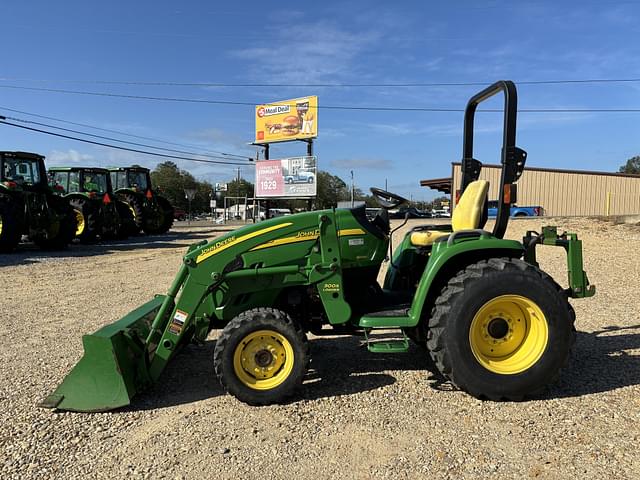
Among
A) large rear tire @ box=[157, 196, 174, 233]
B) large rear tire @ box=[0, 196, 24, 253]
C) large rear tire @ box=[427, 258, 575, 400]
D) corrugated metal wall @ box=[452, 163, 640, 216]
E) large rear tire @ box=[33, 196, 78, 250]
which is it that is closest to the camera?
large rear tire @ box=[427, 258, 575, 400]

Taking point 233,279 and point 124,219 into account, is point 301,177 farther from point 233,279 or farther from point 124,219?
point 233,279

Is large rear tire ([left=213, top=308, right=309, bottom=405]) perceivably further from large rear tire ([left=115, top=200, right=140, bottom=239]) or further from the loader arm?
large rear tire ([left=115, top=200, right=140, bottom=239])

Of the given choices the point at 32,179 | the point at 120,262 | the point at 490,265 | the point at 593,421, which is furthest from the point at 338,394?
the point at 32,179

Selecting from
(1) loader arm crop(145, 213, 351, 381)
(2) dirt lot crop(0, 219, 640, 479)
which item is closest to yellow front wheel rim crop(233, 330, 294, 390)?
(2) dirt lot crop(0, 219, 640, 479)

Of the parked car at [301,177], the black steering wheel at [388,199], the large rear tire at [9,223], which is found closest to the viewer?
the black steering wheel at [388,199]

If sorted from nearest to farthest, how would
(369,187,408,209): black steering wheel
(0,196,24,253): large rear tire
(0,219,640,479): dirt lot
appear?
1. (0,219,640,479): dirt lot
2. (369,187,408,209): black steering wheel
3. (0,196,24,253): large rear tire

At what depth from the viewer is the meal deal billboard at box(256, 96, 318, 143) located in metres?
28.8

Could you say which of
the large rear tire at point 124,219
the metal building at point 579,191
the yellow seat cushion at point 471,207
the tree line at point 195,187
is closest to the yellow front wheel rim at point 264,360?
the yellow seat cushion at point 471,207

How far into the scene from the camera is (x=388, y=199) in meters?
4.06

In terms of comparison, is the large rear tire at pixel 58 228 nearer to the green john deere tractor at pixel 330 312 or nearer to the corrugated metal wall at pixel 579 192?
the green john deere tractor at pixel 330 312

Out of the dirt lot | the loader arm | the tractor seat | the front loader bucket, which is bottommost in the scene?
the dirt lot

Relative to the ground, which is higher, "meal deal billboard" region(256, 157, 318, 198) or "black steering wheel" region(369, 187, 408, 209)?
"meal deal billboard" region(256, 157, 318, 198)

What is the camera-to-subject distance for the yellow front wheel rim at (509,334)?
11.5 feet

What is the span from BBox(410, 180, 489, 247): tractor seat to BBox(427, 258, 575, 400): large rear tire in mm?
599
